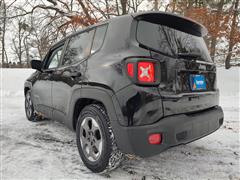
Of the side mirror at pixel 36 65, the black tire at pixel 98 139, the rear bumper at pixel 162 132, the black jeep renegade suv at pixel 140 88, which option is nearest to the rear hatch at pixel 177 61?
the black jeep renegade suv at pixel 140 88

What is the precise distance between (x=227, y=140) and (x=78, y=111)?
2.46 meters

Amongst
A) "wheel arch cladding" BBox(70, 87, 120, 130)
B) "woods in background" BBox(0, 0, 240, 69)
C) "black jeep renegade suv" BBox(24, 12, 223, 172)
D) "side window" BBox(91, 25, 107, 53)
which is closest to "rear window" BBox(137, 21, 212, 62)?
"black jeep renegade suv" BBox(24, 12, 223, 172)

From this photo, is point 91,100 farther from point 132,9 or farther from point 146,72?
point 132,9

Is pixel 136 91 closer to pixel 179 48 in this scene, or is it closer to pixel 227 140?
pixel 179 48

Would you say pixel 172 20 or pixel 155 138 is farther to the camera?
pixel 172 20

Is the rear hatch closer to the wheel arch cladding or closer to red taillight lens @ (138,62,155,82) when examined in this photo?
red taillight lens @ (138,62,155,82)

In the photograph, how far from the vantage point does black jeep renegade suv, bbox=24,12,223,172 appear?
5.61ft

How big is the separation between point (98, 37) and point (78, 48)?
48cm

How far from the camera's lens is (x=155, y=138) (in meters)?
1.69

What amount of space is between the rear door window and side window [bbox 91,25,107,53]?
101 mm

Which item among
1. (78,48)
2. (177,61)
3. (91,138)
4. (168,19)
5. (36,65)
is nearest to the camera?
(177,61)

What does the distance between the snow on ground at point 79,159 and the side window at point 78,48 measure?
1.29 metres

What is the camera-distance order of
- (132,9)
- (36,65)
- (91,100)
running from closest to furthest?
(91,100) → (36,65) → (132,9)

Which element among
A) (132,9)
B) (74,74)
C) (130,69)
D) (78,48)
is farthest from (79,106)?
(132,9)
